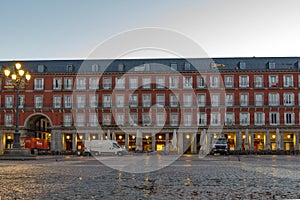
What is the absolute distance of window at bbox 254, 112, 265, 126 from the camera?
67375mm

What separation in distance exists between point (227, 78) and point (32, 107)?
1280 inches

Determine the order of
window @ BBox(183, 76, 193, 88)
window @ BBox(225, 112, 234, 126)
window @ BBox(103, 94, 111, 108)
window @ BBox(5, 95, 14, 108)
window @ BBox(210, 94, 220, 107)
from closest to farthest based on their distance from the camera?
1. window @ BBox(225, 112, 234, 126)
2. window @ BBox(210, 94, 220, 107)
3. window @ BBox(5, 95, 14, 108)
4. window @ BBox(183, 76, 193, 88)
5. window @ BBox(103, 94, 111, 108)

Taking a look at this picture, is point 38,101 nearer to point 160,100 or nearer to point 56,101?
point 56,101

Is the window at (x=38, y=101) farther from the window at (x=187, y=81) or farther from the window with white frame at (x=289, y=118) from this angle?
→ the window with white frame at (x=289, y=118)

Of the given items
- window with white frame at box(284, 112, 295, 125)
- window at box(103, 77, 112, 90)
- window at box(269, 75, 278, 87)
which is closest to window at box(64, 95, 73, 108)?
window at box(103, 77, 112, 90)

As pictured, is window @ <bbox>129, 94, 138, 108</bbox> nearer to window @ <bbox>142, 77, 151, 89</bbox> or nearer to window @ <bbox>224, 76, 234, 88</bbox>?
window @ <bbox>142, 77, 151, 89</bbox>

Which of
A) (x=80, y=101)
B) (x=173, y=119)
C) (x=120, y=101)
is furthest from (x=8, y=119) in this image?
(x=173, y=119)

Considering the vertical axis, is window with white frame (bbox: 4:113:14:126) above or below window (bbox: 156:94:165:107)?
below

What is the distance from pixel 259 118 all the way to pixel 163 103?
1578cm

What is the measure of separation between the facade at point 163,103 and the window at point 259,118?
158 millimetres

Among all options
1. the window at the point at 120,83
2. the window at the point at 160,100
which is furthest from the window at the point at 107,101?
the window at the point at 160,100

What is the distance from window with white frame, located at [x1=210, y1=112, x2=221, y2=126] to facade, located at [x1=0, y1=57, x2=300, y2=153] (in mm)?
162

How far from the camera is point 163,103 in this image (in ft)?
228

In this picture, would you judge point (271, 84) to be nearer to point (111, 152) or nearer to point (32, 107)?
point (111, 152)
